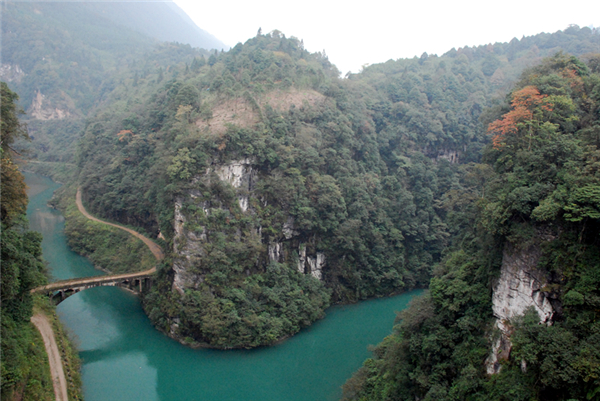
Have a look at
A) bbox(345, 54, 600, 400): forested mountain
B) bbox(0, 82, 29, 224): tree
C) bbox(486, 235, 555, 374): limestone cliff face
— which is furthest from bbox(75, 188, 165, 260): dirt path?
bbox(486, 235, 555, 374): limestone cliff face

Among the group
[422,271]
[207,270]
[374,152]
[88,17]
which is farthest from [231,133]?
[88,17]

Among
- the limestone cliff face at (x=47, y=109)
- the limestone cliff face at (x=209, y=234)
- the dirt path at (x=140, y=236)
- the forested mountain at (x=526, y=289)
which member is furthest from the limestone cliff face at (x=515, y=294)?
the limestone cliff face at (x=47, y=109)

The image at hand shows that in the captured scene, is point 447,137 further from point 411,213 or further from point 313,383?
point 313,383

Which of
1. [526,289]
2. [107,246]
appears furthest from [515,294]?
[107,246]

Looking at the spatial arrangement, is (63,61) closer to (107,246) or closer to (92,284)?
(107,246)

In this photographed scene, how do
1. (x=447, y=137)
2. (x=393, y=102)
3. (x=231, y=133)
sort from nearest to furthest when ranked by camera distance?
(x=231, y=133), (x=447, y=137), (x=393, y=102)

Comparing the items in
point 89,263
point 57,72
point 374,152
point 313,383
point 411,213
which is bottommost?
point 313,383
